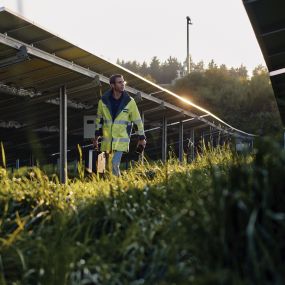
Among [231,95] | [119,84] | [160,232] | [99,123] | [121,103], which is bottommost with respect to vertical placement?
[160,232]

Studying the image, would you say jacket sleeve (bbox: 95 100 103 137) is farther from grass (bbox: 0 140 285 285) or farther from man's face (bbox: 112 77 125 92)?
grass (bbox: 0 140 285 285)

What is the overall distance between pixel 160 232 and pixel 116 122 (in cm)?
605

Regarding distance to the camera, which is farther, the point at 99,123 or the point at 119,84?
the point at 99,123

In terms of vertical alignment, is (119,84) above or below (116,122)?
above

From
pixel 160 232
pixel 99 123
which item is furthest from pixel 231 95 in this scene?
pixel 160 232

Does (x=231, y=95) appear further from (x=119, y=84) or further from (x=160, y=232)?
(x=160, y=232)

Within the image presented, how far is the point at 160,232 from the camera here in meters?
3.27

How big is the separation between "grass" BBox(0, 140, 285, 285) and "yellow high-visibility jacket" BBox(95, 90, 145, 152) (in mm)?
4711

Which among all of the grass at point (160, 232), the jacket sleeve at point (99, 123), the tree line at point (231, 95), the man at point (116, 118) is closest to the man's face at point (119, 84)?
the man at point (116, 118)

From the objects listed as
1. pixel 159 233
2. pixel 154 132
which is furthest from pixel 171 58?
pixel 159 233

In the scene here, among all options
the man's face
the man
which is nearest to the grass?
the man's face

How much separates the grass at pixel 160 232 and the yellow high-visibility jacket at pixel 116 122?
4.71m

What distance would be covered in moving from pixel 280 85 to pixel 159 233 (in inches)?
413

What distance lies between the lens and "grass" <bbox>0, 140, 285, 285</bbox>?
235 cm
